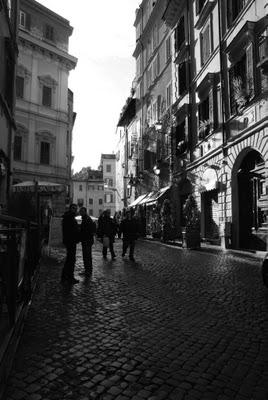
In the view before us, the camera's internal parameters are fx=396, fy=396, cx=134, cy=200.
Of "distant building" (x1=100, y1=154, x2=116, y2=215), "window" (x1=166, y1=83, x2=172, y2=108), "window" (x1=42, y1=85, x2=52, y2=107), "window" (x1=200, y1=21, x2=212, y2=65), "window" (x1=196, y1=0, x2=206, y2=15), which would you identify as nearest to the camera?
"window" (x1=200, y1=21, x2=212, y2=65)

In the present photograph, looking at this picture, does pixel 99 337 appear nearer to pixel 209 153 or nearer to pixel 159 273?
pixel 159 273

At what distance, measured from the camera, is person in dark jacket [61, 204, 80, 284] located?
350 inches

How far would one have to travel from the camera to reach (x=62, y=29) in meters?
34.6

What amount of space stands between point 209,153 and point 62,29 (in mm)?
21964

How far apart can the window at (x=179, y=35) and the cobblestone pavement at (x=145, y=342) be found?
20.1m

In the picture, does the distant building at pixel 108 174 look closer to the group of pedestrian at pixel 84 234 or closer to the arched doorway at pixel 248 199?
the arched doorway at pixel 248 199

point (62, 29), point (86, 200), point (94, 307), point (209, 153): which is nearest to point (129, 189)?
point (62, 29)

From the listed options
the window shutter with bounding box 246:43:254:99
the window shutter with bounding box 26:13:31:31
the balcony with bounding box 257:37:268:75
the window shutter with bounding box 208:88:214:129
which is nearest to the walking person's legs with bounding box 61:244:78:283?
the balcony with bounding box 257:37:268:75

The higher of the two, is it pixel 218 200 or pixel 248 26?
pixel 248 26

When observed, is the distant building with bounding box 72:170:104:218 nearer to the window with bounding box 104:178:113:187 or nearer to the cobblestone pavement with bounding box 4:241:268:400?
the window with bounding box 104:178:113:187

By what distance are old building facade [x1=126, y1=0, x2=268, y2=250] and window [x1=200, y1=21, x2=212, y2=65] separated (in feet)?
0.15

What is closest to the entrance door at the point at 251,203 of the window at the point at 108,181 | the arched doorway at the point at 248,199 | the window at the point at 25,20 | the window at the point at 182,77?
the arched doorway at the point at 248,199

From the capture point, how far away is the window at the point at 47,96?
1277 inches

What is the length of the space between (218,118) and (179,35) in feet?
31.0
